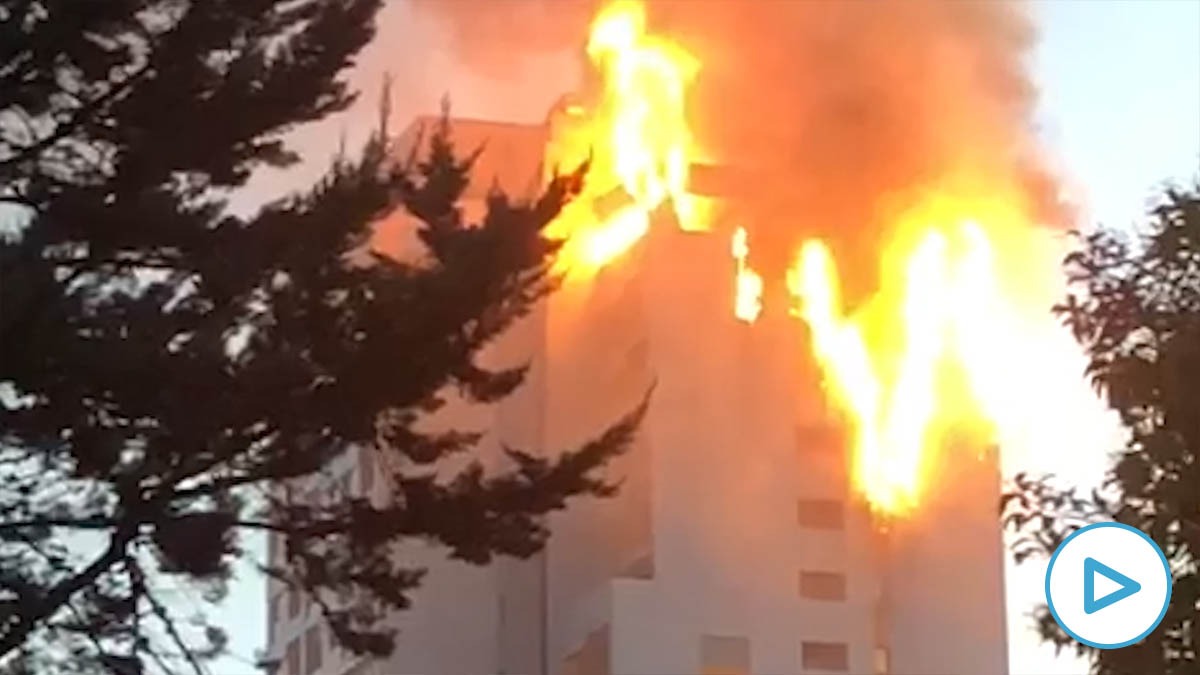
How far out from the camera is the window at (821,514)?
26875mm

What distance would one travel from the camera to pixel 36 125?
35.5ft

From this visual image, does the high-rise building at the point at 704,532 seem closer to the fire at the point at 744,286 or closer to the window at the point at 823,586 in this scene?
the window at the point at 823,586

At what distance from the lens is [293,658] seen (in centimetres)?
3066

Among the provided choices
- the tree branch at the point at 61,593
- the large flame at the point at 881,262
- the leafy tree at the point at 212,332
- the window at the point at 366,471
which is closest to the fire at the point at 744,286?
the large flame at the point at 881,262

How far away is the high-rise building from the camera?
84.3ft

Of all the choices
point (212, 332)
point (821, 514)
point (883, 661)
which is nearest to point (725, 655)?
point (883, 661)

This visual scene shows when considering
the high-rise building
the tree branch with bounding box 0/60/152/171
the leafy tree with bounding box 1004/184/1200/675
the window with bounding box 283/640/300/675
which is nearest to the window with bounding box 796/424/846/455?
the high-rise building

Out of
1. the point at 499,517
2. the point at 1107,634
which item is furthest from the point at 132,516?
the point at 1107,634

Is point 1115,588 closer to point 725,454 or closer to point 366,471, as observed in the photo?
point 366,471

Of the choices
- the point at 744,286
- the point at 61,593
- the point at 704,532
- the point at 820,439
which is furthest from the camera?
the point at 744,286

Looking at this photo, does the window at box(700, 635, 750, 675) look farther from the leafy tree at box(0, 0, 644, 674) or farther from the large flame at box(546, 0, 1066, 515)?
the leafy tree at box(0, 0, 644, 674)

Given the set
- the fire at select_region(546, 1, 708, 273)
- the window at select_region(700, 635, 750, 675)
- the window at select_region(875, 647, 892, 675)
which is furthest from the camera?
the fire at select_region(546, 1, 708, 273)

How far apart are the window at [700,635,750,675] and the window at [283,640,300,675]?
23.5 feet

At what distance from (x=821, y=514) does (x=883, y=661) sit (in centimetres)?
193
